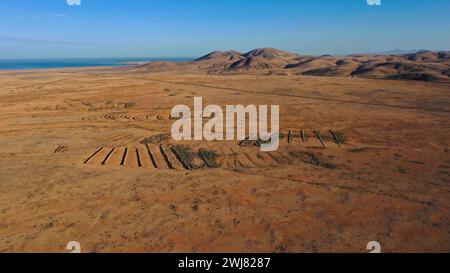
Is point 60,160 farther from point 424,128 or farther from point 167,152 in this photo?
point 424,128

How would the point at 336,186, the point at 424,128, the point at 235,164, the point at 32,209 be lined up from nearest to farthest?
1. the point at 32,209
2. the point at 336,186
3. the point at 235,164
4. the point at 424,128

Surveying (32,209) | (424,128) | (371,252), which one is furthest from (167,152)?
(424,128)

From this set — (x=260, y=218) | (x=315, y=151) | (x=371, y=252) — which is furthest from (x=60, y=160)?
(x=371, y=252)

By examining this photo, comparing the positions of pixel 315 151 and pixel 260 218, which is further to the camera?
pixel 315 151

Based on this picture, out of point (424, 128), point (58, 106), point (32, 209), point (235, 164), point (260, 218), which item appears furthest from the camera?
point (58, 106)
